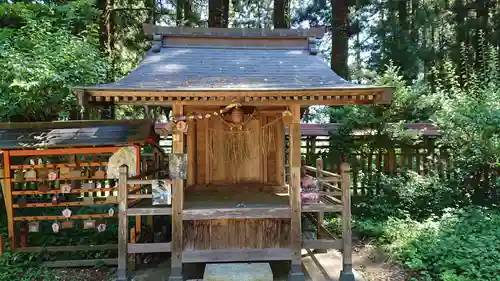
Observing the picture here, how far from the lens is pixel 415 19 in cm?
1303

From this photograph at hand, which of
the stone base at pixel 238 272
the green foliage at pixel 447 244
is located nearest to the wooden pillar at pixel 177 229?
Answer: the stone base at pixel 238 272

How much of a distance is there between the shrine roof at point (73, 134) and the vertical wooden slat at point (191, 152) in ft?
2.44

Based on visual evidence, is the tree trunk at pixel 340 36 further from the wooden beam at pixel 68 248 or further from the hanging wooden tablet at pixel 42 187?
the hanging wooden tablet at pixel 42 187

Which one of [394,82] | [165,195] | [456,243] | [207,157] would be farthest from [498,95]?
[165,195]

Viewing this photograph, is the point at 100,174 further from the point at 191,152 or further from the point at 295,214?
the point at 295,214

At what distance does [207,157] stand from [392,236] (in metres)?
3.93

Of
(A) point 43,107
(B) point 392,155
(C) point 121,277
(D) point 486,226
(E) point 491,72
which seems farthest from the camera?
(B) point 392,155

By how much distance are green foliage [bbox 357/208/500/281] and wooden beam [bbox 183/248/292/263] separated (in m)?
2.16

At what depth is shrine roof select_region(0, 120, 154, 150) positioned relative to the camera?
5.44 metres

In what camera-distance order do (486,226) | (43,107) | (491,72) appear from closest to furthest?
(486,226)
(43,107)
(491,72)

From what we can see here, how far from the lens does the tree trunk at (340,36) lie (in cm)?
1141

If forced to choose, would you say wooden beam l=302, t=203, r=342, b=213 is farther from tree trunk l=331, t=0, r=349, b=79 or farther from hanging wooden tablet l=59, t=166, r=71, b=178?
tree trunk l=331, t=0, r=349, b=79

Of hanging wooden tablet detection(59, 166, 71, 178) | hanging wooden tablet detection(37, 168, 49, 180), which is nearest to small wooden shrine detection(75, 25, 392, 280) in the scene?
hanging wooden tablet detection(59, 166, 71, 178)

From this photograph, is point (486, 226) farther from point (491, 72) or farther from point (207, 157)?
point (207, 157)
